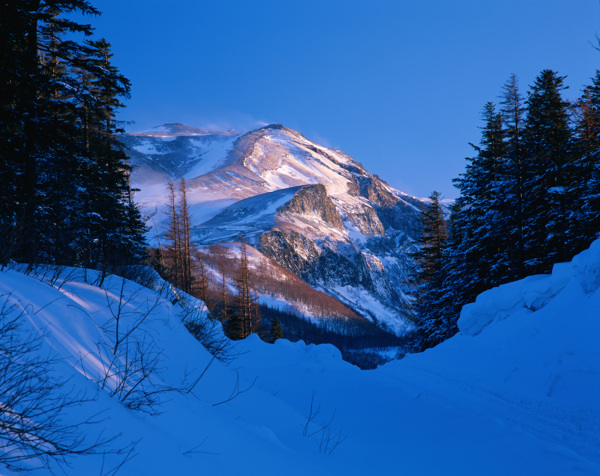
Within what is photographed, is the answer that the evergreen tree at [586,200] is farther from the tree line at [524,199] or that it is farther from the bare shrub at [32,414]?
the bare shrub at [32,414]

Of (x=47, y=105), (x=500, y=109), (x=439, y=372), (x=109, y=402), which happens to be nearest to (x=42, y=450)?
(x=109, y=402)

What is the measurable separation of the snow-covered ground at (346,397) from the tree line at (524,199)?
6116 mm

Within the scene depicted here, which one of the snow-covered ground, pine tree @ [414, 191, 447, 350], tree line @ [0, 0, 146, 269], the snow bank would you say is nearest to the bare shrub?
the snow-covered ground

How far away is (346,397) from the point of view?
9141 millimetres

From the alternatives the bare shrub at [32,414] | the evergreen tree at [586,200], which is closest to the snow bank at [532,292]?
the evergreen tree at [586,200]

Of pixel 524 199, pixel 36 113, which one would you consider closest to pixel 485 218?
pixel 524 199

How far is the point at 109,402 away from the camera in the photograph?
3410 millimetres

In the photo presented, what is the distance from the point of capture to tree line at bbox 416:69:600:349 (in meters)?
17.7

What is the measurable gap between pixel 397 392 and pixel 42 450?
27.7ft

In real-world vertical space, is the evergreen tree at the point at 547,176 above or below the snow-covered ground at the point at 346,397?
above

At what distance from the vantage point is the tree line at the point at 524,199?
17734mm

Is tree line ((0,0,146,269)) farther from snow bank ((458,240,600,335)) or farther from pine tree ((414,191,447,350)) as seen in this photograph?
pine tree ((414,191,447,350))

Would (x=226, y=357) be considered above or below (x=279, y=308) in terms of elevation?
above

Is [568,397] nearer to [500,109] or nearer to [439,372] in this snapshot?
[439,372]
